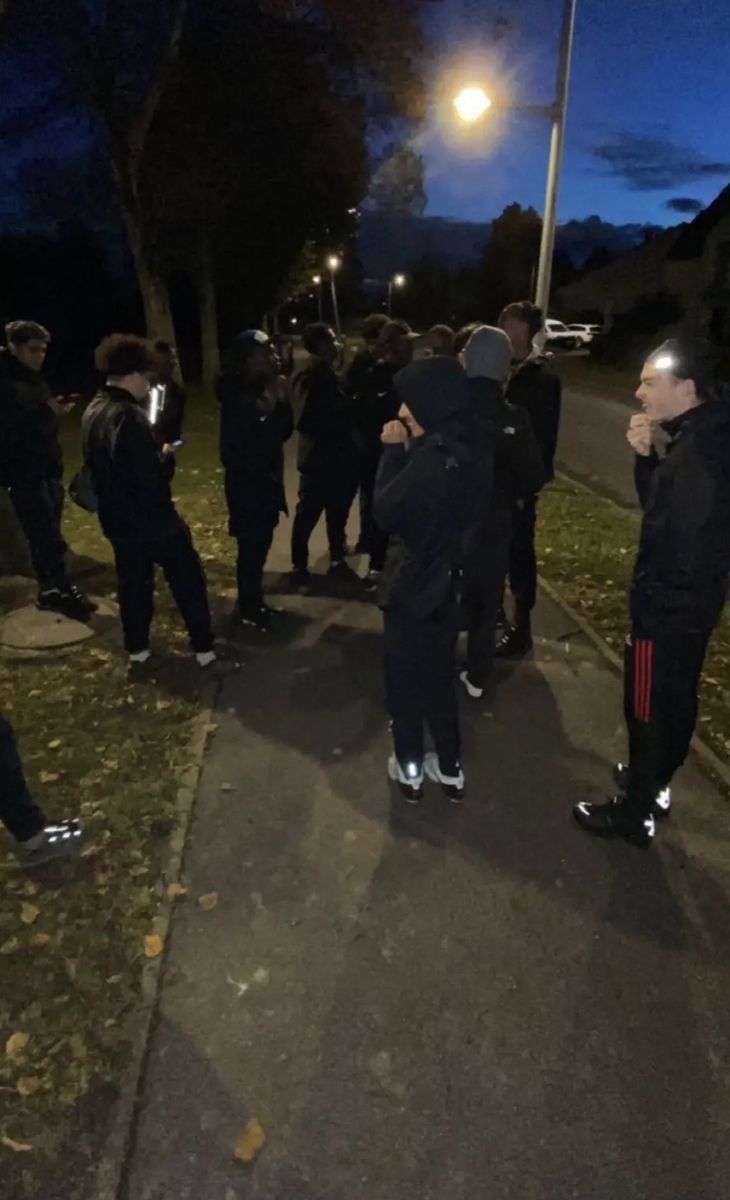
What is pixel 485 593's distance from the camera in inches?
192

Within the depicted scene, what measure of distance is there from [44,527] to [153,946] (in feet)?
12.1

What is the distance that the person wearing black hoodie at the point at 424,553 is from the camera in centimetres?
359

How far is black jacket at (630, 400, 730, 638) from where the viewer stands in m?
3.19

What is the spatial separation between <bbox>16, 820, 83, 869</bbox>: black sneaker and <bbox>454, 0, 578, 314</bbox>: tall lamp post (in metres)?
6.88

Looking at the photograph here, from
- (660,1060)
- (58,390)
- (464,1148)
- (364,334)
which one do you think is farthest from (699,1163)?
(58,390)

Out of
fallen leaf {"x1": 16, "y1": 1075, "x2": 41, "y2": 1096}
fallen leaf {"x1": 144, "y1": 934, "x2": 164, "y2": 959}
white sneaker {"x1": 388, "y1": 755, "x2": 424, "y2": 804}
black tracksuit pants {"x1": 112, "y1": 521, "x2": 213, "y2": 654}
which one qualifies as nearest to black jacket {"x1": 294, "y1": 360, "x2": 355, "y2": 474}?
black tracksuit pants {"x1": 112, "y1": 521, "x2": 213, "y2": 654}

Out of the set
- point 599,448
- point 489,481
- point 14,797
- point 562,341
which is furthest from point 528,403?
point 562,341

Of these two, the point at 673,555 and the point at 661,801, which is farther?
the point at 661,801

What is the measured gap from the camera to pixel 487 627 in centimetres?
504

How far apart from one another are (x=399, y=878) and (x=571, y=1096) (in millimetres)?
1128

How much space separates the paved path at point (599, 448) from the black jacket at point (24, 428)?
7.16m

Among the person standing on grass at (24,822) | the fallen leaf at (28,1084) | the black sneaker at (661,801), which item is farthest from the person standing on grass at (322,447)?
the fallen leaf at (28,1084)

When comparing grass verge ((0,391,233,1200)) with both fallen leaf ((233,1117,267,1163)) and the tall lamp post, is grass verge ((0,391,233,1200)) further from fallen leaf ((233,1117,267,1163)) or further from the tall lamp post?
the tall lamp post

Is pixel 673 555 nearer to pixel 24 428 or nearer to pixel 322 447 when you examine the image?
pixel 322 447
